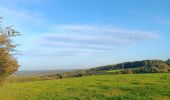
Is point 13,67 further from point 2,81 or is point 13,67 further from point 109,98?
point 109,98

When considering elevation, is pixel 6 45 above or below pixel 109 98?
above

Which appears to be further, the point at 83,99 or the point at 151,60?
the point at 151,60

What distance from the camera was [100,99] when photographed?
1442 inches

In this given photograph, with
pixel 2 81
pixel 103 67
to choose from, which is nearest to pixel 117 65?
pixel 103 67

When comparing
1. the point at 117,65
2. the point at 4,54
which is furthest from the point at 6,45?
the point at 117,65

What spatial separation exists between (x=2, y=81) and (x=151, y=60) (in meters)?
64.5

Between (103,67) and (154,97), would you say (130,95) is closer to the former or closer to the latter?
(154,97)

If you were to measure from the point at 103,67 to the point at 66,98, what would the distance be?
87823mm

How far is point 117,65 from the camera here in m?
117

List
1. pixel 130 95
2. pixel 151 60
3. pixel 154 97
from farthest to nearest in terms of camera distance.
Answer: pixel 151 60 → pixel 130 95 → pixel 154 97

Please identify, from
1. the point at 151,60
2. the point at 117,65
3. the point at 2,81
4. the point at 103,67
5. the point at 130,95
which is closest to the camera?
the point at 130,95

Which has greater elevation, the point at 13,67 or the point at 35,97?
the point at 13,67

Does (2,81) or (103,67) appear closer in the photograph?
(2,81)

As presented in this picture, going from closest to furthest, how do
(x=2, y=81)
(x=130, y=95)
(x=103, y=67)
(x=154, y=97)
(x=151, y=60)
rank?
(x=154, y=97)
(x=130, y=95)
(x=2, y=81)
(x=151, y=60)
(x=103, y=67)
